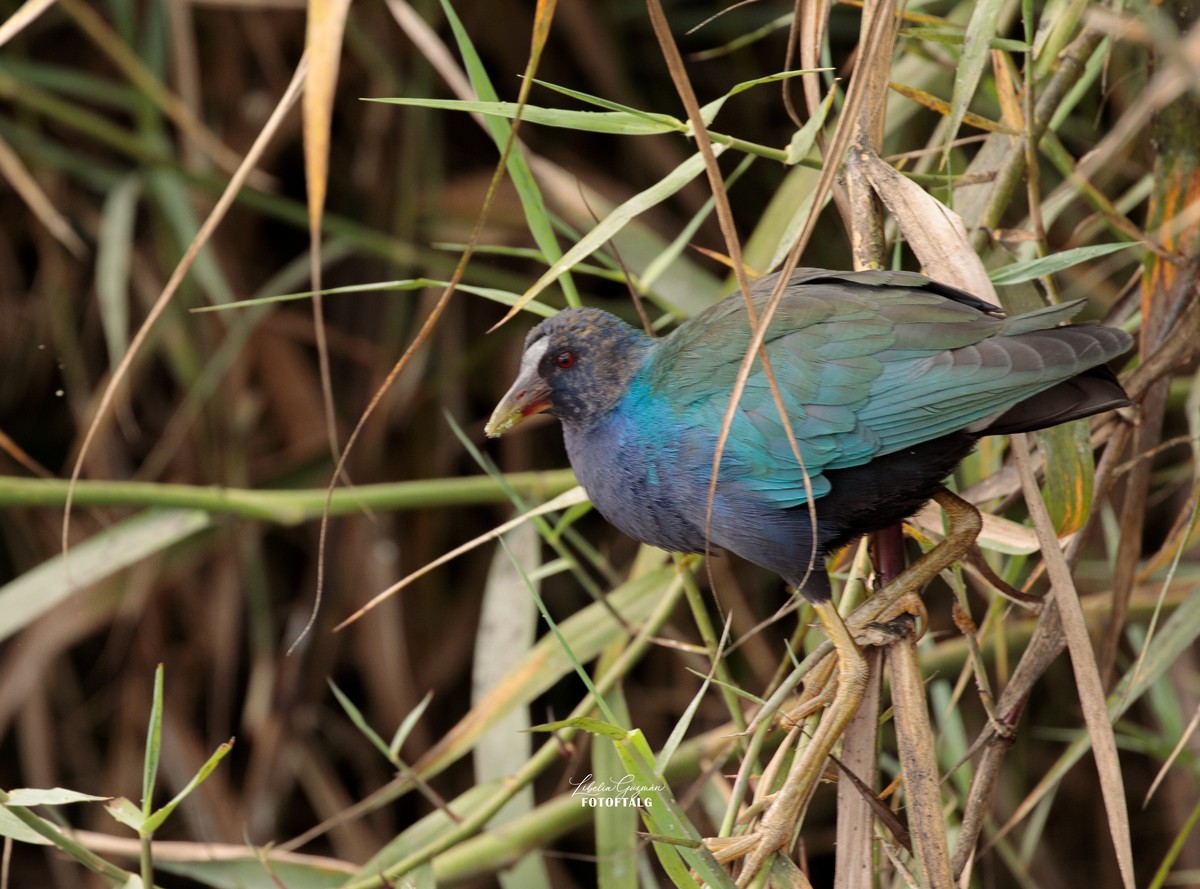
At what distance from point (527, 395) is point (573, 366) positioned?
0.07 metres

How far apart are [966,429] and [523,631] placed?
1017 millimetres

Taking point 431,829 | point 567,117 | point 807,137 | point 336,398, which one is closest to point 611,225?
point 567,117

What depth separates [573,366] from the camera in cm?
174

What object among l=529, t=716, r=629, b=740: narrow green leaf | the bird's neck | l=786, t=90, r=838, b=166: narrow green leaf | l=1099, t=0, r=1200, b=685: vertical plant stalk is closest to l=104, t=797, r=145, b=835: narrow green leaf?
l=529, t=716, r=629, b=740: narrow green leaf

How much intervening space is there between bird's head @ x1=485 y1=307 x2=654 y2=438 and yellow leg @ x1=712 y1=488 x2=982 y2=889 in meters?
0.43

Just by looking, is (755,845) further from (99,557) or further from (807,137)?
(99,557)

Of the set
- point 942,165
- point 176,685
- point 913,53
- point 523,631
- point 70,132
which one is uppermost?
point 70,132

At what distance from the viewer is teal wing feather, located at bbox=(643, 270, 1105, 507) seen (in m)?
1.40

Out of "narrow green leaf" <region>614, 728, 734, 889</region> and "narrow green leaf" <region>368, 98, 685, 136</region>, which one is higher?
"narrow green leaf" <region>368, 98, 685, 136</region>

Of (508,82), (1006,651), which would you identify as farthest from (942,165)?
(508,82)

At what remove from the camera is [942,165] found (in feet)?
5.58

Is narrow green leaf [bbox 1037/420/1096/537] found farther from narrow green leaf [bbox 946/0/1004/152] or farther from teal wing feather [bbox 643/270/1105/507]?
narrow green leaf [bbox 946/0/1004/152]

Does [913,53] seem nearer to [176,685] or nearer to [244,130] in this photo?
[244,130]

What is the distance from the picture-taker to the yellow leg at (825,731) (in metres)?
1.36
